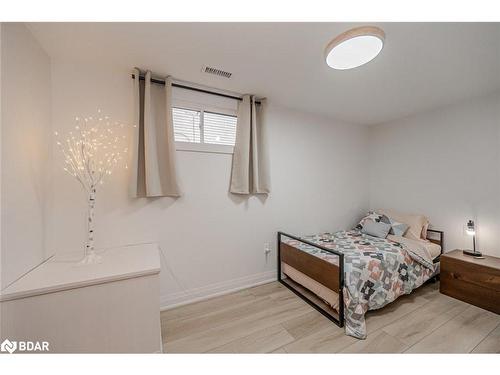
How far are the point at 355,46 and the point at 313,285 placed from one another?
2.21 metres

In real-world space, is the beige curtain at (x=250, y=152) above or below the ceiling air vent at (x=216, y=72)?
below

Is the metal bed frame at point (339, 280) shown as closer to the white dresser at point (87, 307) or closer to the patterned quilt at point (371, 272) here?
the patterned quilt at point (371, 272)

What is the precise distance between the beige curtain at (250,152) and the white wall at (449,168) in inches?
92.5

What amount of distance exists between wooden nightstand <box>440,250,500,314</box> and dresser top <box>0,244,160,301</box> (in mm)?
3091

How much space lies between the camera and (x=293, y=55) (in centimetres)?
168

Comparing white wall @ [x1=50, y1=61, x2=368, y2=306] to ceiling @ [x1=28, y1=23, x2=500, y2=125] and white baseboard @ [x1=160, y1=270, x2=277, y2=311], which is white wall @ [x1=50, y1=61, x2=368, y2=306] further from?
ceiling @ [x1=28, y1=23, x2=500, y2=125]

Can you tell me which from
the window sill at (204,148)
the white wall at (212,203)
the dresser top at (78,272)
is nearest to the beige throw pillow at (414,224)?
the white wall at (212,203)

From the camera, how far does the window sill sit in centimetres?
213

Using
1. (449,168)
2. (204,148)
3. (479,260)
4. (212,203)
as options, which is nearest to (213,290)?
(212,203)

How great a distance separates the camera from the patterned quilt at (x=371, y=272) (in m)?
1.73

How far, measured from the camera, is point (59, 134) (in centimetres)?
170

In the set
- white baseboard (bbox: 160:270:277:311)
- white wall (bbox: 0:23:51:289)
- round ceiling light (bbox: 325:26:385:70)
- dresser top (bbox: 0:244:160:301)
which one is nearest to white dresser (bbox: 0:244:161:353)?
dresser top (bbox: 0:244:160:301)

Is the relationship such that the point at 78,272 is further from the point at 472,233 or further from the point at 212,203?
the point at 472,233

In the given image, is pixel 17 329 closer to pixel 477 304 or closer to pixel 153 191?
pixel 153 191
